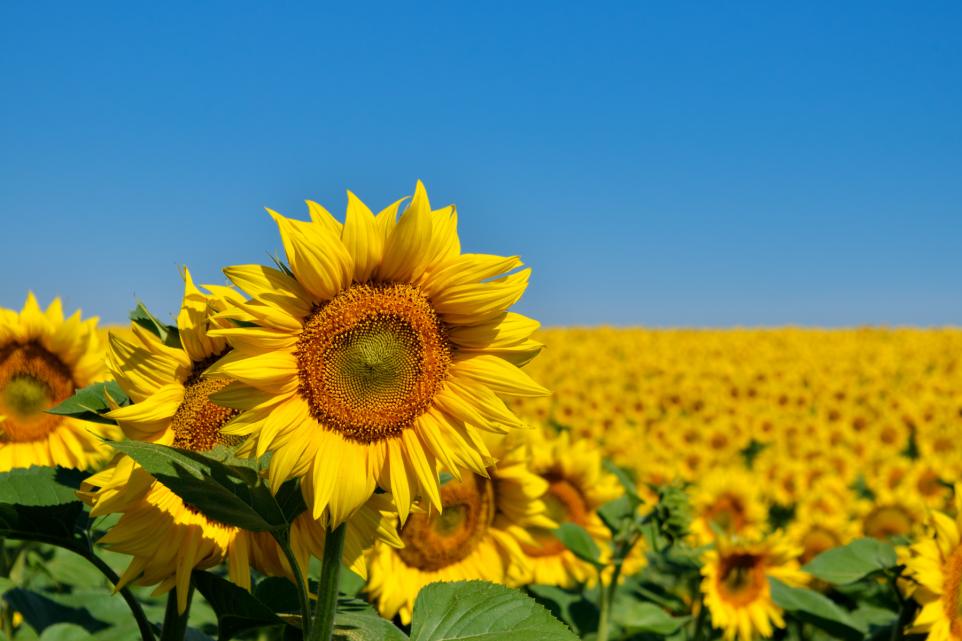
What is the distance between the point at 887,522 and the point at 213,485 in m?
5.66

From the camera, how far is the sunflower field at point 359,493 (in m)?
1.86

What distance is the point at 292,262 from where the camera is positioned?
5.98 feet

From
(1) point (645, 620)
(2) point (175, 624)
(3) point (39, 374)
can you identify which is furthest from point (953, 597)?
(3) point (39, 374)

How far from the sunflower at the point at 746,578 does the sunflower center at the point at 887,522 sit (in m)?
1.77

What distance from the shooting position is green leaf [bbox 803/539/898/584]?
11.2 ft

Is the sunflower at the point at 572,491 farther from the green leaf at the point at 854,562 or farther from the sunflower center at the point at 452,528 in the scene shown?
the green leaf at the point at 854,562

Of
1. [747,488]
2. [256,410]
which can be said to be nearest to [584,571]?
[747,488]

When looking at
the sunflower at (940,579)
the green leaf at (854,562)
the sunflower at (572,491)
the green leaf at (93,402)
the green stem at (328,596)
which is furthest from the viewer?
the sunflower at (572,491)

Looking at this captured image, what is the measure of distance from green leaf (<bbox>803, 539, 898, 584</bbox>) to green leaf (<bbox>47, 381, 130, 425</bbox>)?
8.20 feet

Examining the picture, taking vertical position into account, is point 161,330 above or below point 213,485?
above

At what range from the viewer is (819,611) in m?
3.73

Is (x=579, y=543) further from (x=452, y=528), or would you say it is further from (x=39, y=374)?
(x=39, y=374)

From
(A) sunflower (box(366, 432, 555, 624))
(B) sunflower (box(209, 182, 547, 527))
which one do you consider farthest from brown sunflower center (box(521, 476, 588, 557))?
(B) sunflower (box(209, 182, 547, 527))

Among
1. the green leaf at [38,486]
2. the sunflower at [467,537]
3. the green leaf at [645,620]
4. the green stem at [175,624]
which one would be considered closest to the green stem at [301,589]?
the green stem at [175,624]
